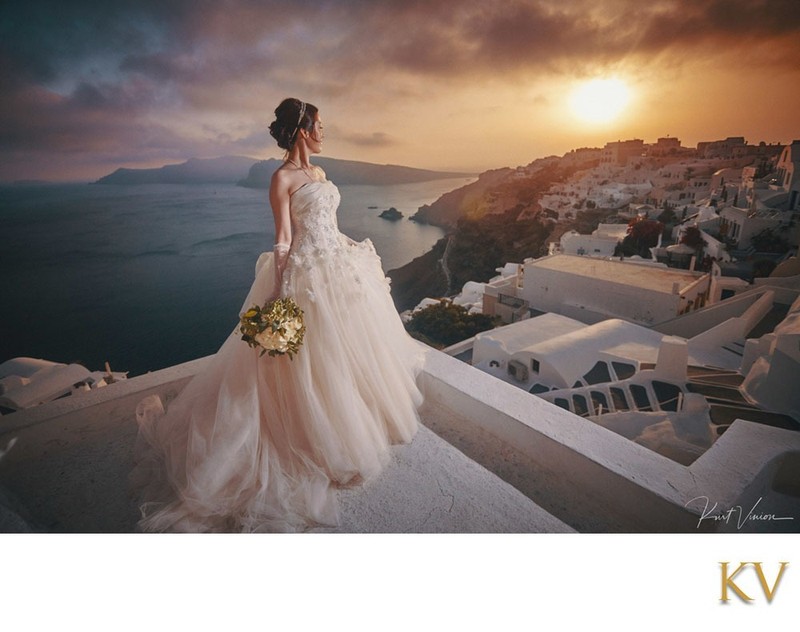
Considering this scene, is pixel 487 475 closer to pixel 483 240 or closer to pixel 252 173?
pixel 252 173

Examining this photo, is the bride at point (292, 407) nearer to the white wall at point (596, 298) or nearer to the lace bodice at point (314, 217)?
the lace bodice at point (314, 217)

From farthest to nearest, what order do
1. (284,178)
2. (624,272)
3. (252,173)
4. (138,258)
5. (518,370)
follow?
1. (624,272)
2. (518,370)
3. (138,258)
4. (252,173)
5. (284,178)

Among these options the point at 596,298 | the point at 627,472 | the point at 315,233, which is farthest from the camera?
the point at 596,298

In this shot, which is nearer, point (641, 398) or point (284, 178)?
point (284, 178)

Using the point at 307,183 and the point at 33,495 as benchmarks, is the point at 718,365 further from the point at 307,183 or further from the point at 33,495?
the point at 33,495

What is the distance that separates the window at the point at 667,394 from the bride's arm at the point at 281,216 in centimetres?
421

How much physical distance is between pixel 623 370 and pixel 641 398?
79cm

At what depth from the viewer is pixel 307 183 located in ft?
5.01

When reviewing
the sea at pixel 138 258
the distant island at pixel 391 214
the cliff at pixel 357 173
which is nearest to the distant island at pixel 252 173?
the cliff at pixel 357 173

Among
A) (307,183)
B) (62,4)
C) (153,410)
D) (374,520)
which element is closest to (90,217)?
(62,4)

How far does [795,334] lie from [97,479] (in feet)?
13.4

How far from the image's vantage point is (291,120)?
4.90 ft
